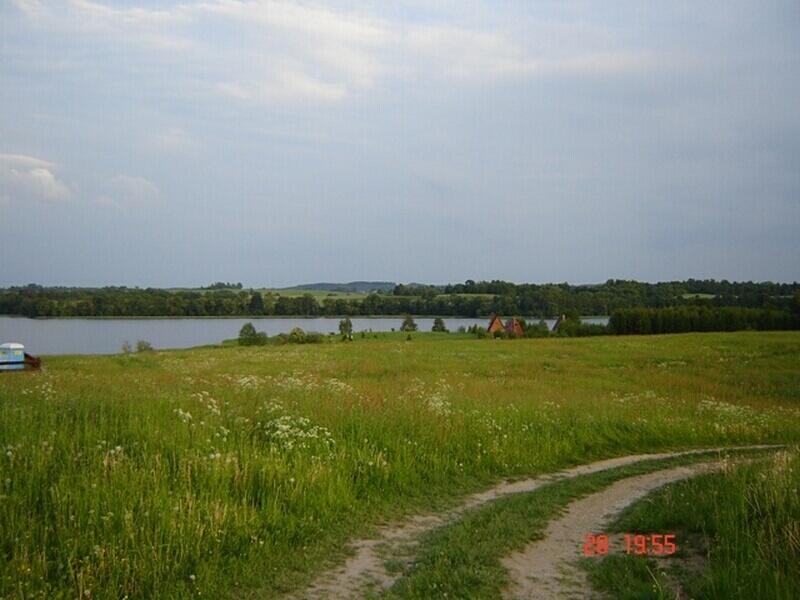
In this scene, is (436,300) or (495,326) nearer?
(495,326)

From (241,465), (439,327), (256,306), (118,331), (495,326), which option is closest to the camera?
(241,465)

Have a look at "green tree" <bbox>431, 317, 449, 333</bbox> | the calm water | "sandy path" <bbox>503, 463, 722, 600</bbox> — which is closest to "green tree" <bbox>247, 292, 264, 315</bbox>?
the calm water

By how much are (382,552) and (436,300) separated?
14633 centimetres

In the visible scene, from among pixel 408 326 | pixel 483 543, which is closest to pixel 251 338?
pixel 408 326

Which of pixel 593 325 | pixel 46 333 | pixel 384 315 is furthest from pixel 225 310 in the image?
pixel 593 325

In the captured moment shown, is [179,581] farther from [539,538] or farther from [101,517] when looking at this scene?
[539,538]

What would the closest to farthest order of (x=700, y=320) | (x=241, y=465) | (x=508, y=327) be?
(x=241, y=465) < (x=700, y=320) < (x=508, y=327)

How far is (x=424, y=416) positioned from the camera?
1362 cm

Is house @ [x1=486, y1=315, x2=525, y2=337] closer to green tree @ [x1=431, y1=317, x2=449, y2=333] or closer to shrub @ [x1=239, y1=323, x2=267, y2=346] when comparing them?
green tree @ [x1=431, y1=317, x2=449, y2=333]

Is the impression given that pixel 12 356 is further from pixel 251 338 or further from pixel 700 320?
pixel 700 320

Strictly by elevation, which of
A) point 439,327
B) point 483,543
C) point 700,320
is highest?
point 700,320

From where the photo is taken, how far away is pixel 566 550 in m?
7.62

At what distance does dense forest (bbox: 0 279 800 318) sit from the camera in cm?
9679

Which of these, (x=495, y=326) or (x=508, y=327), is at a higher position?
(x=495, y=326)
